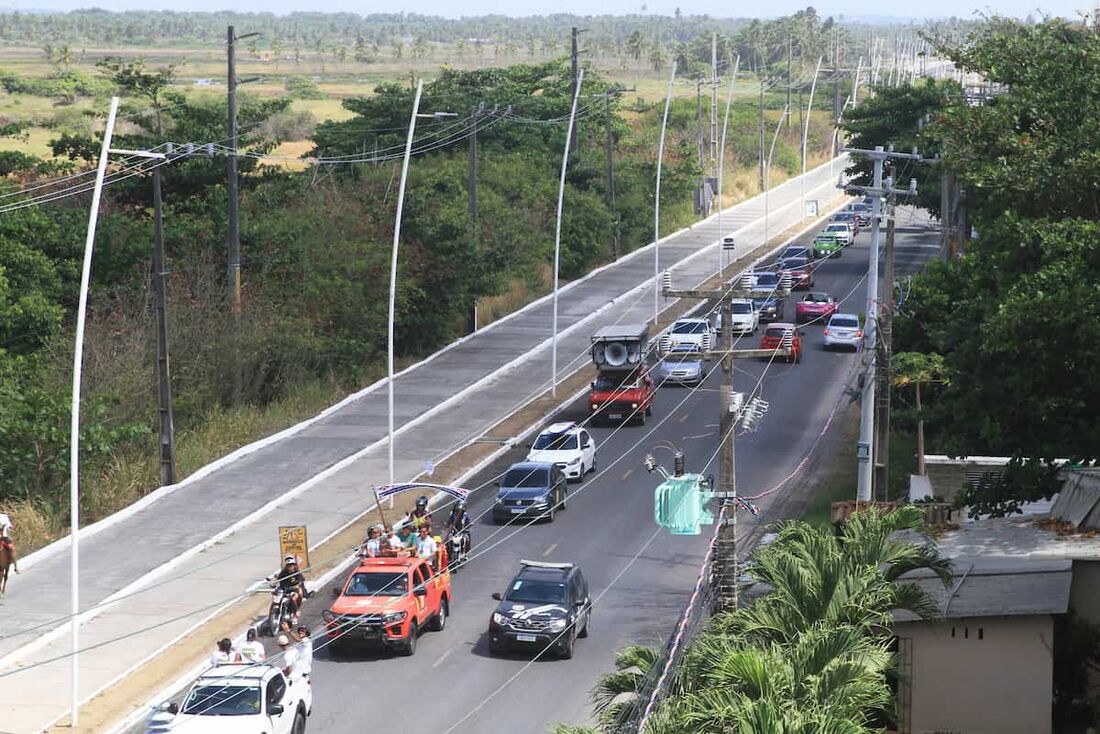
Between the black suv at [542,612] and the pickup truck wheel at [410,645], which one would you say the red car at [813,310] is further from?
the pickup truck wheel at [410,645]

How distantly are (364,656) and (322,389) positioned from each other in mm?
27432

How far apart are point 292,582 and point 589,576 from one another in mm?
7026

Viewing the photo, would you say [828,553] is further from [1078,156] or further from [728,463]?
[1078,156]

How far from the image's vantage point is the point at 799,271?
73.1m

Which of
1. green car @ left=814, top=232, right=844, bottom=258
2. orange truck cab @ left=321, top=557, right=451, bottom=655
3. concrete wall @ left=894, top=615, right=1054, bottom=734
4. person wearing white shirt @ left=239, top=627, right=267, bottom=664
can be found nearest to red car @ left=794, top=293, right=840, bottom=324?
green car @ left=814, top=232, right=844, bottom=258

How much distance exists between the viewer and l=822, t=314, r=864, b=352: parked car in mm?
60250

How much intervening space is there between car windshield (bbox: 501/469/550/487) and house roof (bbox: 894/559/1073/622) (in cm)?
1469

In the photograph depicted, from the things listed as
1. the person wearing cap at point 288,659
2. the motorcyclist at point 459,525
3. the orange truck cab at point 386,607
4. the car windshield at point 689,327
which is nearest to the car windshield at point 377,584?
the orange truck cab at point 386,607

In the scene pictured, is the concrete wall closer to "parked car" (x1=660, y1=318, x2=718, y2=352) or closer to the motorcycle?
the motorcycle

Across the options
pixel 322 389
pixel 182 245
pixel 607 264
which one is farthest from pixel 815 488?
pixel 607 264

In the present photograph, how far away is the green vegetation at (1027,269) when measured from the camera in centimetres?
2856

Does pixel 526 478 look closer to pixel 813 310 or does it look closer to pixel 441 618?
pixel 441 618

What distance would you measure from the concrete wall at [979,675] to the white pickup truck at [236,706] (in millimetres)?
9324

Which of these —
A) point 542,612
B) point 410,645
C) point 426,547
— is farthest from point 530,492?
point 410,645
